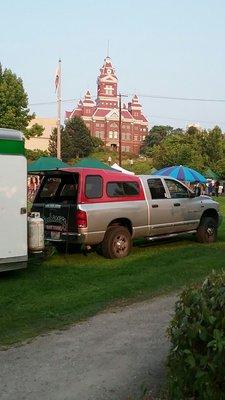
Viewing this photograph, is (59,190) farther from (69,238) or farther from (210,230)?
(210,230)

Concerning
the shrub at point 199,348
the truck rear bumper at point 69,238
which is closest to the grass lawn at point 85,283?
the truck rear bumper at point 69,238

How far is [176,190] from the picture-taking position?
12.8 metres

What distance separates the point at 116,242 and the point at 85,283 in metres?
2.51

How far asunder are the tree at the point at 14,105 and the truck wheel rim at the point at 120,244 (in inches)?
1279

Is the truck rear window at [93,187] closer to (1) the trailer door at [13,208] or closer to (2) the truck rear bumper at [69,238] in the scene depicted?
(2) the truck rear bumper at [69,238]

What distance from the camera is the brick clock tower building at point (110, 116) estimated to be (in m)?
136

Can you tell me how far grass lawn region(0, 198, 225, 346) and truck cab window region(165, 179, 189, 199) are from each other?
4.06 ft

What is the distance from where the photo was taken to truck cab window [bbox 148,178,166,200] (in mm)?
12055

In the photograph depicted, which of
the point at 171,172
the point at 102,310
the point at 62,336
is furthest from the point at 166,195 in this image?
the point at 171,172

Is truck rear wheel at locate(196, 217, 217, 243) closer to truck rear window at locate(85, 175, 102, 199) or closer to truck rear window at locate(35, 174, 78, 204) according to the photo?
truck rear window at locate(85, 175, 102, 199)

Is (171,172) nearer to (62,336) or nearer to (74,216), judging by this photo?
(74,216)

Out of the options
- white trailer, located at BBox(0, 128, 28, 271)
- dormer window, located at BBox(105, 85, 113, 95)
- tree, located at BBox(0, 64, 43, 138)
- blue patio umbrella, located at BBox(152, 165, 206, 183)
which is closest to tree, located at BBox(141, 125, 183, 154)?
dormer window, located at BBox(105, 85, 113, 95)

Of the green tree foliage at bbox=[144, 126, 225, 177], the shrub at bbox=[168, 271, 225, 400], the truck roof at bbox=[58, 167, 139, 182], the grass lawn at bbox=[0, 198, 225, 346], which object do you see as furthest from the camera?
the green tree foliage at bbox=[144, 126, 225, 177]

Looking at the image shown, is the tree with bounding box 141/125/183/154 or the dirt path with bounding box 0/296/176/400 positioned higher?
the tree with bounding box 141/125/183/154
